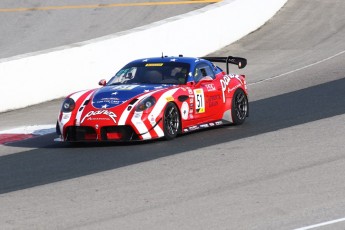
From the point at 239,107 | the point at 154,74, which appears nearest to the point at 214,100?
the point at 239,107

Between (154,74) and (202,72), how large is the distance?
845 millimetres

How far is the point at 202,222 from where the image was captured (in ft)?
→ 30.9

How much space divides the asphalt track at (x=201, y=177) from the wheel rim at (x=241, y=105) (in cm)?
19

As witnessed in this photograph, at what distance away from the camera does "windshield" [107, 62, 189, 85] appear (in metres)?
15.4

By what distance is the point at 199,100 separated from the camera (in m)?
15.4

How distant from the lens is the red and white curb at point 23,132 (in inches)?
632

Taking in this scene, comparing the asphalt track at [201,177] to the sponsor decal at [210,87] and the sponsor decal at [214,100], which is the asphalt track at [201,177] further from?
the sponsor decal at [210,87]

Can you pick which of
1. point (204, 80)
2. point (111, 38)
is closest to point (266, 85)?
point (111, 38)

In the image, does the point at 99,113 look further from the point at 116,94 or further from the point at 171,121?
the point at 171,121

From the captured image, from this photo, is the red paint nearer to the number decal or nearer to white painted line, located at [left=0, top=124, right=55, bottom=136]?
white painted line, located at [left=0, top=124, right=55, bottom=136]

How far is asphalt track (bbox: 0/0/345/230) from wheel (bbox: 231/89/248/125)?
190 mm

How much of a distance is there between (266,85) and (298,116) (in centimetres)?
462

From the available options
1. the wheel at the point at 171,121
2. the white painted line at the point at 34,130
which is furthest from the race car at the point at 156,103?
the white painted line at the point at 34,130

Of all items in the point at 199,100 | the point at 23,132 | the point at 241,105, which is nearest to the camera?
the point at 199,100
